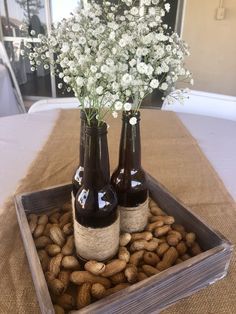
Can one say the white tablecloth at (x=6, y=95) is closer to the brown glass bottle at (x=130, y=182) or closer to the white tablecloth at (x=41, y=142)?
the white tablecloth at (x=41, y=142)

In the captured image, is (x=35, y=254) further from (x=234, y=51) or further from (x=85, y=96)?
(x=234, y=51)

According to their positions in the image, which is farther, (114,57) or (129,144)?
(129,144)

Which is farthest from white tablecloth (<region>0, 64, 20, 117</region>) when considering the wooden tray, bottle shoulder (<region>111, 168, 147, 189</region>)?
bottle shoulder (<region>111, 168, 147, 189</region>)

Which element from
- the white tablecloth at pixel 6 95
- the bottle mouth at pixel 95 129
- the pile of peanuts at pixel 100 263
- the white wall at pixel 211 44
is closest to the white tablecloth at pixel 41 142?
the pile of peanuts at pixel 100 263

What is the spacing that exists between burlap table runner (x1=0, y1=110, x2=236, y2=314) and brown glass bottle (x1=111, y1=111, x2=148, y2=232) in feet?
0.59

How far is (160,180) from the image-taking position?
873 mm

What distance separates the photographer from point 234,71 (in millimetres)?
2877

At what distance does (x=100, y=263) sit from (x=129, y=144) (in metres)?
0.22

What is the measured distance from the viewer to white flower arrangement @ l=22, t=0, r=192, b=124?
0.39 m

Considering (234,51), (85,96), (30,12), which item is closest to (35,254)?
(85,96)

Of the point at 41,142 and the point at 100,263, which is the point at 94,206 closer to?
the point at 100,263

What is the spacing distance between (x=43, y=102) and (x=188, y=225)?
1.18 meters

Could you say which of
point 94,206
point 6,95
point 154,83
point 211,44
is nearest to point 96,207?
point 94,206

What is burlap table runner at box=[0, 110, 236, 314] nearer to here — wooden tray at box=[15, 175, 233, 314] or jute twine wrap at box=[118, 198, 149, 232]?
wooden tray at box=[15, 175, 233, 314]
